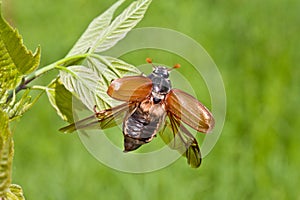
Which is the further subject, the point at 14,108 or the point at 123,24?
the point at 123,24

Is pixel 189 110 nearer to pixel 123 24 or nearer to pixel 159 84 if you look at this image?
pixel 159 84

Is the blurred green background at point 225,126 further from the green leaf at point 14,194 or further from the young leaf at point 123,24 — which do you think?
the green leaf at point 14,194

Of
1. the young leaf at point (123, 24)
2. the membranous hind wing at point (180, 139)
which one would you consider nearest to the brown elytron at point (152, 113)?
the membranous hind wing at point (180, 139)

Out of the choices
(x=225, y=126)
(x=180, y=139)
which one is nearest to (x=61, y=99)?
(x=180, y=139)

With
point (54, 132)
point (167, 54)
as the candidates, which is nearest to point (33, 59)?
point (54, 132)

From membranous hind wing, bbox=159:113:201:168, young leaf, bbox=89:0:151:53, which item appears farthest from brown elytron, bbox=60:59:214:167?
young leaf, bbox=89:0:151:53

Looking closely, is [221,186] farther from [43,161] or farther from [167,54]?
[167,54]
